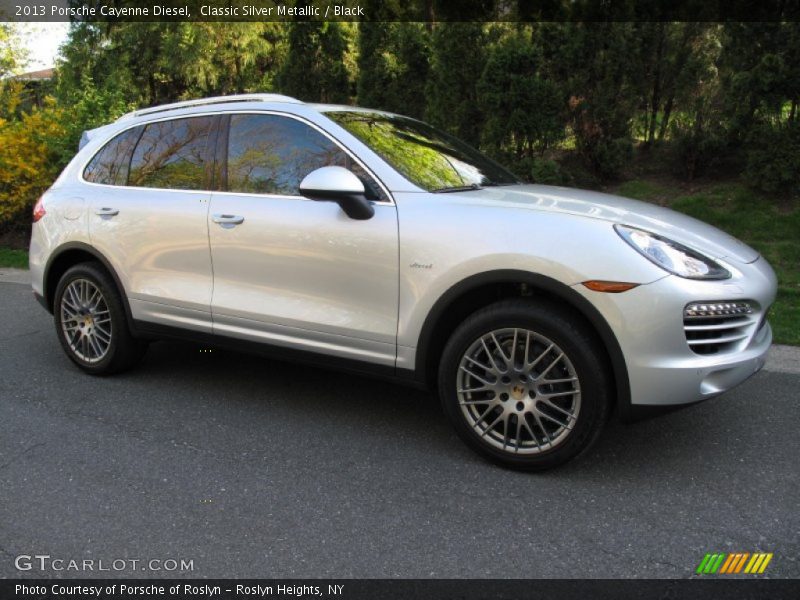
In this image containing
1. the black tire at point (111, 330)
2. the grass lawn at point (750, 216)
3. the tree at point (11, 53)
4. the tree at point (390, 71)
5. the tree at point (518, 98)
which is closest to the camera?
→ the black tire at point (111, 330)

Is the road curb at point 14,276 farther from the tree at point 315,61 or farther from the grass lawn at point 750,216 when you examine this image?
the grass lawn at point 750,216

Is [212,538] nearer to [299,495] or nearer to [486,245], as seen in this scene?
[299,495]

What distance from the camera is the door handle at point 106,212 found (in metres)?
4.65

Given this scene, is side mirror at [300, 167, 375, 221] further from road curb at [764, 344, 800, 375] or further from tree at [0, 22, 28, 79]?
tree at [0, 22, 28, 79]

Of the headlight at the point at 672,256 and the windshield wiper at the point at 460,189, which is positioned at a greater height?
the windshield wiper at the point at 460,189

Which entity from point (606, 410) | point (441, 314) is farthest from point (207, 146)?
point (606, 410)

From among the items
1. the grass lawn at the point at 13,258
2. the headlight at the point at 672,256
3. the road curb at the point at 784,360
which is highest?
the headlight at the point at 672,256

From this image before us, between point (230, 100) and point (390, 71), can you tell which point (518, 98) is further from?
point (230, 100)

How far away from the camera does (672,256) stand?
3125 mm

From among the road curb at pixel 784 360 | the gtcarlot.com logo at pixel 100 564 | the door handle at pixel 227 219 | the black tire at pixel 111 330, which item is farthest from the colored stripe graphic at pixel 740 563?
the black tire at pixel 111 330

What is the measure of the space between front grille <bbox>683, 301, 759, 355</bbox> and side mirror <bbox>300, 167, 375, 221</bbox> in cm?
161

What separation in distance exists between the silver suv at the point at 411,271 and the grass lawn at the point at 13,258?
5.79 meters

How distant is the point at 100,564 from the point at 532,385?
198 centimetres

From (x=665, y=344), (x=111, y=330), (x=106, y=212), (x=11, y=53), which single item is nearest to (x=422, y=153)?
(x=665, y=344)
